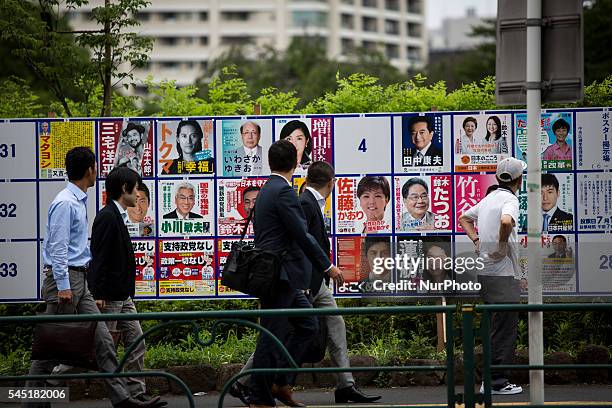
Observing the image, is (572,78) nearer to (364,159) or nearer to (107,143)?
(364,159)

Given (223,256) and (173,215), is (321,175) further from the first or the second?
(173,215)

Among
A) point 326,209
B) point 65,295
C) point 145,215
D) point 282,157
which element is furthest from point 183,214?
point 282,157

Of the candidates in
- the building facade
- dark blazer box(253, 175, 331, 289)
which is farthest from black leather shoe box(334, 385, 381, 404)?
the building facade

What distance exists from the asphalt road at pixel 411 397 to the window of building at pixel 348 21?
339 ft

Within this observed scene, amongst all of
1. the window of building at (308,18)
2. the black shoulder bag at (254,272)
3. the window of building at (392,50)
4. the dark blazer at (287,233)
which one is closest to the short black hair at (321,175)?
the dark blazer at (287,233)

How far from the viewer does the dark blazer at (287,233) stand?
8141mm

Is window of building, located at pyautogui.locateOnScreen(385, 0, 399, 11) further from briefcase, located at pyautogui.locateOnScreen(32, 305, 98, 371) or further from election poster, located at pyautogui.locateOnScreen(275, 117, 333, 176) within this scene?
briefcase, located at pyautogui.locateOnScreen(32, 305, 98, 371)

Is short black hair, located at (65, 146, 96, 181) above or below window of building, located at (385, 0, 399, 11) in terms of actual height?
below

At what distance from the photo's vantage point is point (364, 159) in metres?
10.9

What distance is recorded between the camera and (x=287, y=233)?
8.28 m

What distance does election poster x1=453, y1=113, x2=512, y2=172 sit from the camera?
1085 centimetres

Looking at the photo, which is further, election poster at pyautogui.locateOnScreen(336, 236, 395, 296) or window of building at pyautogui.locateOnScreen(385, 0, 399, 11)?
window of building at pyautogui.locateOnScreen(385, 0, 399, 11)

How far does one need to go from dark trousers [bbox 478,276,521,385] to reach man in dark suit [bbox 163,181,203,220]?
3351 mm

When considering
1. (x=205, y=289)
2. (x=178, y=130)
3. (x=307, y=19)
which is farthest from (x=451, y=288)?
(x=307, y=19)
